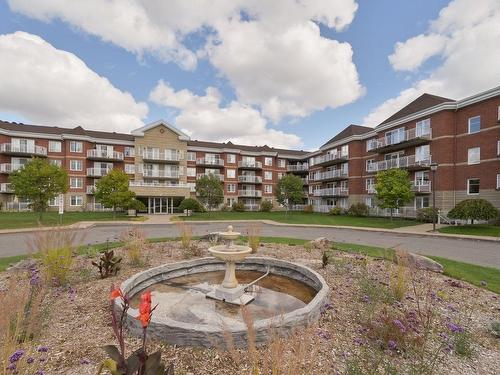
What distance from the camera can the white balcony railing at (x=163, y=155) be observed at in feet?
127

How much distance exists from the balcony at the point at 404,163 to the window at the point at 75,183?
140 feet

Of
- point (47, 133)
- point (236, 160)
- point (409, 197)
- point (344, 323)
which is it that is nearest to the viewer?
point (344, 323)

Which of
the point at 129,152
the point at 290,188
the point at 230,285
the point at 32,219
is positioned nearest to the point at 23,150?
the point at 129,152

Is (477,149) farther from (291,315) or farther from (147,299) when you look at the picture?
(147,299)

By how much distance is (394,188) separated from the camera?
24094 mm

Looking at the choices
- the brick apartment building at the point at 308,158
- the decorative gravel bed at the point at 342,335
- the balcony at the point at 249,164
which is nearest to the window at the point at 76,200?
the brick apartment building at the point at 308,158

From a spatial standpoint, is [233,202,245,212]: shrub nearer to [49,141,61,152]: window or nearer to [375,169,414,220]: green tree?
[375,169,414,220]: green tree

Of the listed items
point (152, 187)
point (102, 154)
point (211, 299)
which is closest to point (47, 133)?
point (102, 154)

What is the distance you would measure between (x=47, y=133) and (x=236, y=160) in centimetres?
2985

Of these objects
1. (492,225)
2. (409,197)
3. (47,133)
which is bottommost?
(492,225)

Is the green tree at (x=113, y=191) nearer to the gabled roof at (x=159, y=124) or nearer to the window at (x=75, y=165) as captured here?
the gabled roof at (x=159, y=124)

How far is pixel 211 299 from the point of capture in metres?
5.88

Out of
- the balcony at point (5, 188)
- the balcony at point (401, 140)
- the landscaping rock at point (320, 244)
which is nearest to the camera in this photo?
the landscaping rock at point (320, 244)

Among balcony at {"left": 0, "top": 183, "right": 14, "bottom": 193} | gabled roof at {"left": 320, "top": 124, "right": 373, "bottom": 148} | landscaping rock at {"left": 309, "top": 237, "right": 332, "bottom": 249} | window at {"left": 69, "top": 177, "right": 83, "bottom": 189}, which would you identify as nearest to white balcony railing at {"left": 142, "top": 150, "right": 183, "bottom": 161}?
window at {"left": 69, "top": 177, "right": 83, "bottom": 189}
